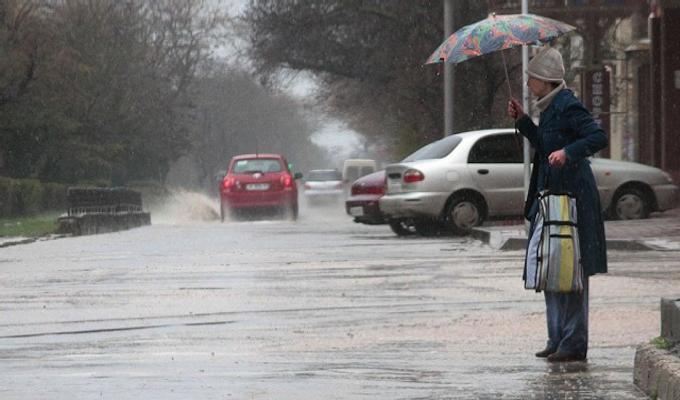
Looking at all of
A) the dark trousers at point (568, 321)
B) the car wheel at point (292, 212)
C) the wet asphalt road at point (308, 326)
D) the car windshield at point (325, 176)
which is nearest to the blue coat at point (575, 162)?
the dark trousers at point (568, 321)

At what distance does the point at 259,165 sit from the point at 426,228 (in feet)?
40.6

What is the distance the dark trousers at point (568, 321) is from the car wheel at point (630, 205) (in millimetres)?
15918

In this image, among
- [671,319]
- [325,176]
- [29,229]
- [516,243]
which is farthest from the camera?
[325,176]

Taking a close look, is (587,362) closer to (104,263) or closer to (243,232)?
(104,263)

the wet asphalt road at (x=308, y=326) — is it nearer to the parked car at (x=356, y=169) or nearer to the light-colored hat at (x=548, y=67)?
the light-colored hat at (x=548, y=67)

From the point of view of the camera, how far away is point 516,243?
19.4m

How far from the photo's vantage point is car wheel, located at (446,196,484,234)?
77.8ft

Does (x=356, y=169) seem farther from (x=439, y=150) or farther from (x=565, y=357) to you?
(x=565, y=357)

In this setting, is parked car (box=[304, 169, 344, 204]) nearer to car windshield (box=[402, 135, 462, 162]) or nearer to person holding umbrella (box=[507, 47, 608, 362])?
car windshield (box=[402, 135, 462, 162])

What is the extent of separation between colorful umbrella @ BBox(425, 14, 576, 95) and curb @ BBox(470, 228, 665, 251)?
5250 mm

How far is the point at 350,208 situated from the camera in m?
26.8

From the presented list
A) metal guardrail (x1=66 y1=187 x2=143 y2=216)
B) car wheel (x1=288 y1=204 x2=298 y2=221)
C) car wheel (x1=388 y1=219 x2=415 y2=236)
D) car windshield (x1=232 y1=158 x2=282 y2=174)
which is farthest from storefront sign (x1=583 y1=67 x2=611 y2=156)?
car wheel (x1=388 y1=219 x2=415 y2=236)

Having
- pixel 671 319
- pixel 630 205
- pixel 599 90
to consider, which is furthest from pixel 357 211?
pixel 671 319

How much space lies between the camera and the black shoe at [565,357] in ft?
28.2
